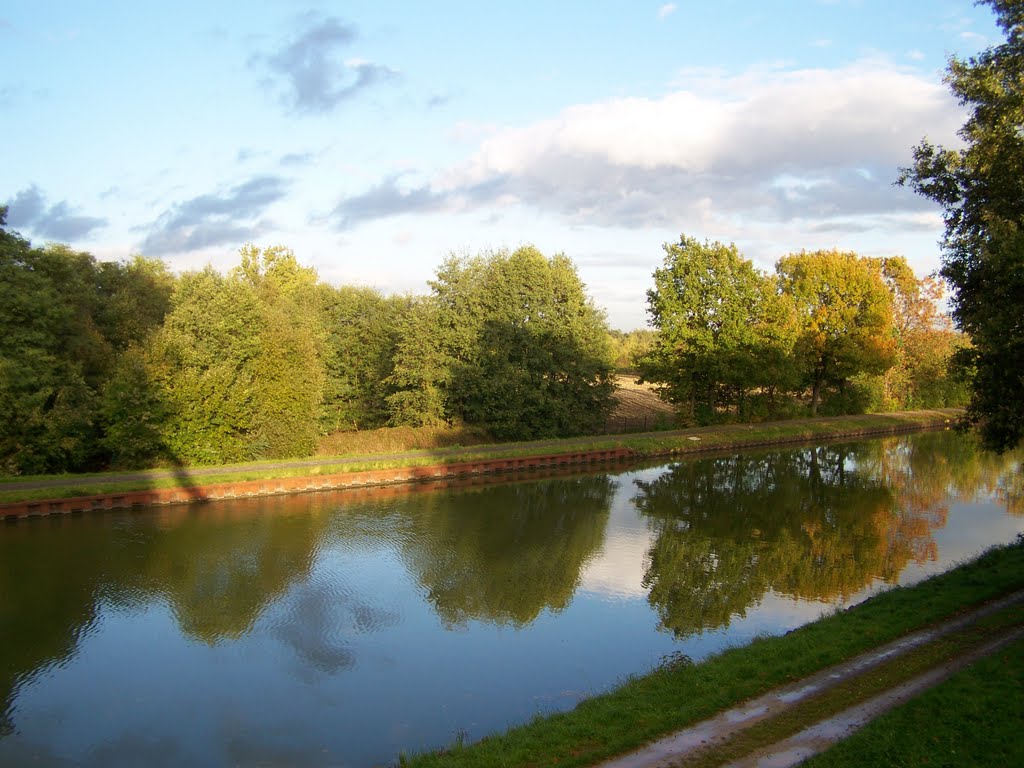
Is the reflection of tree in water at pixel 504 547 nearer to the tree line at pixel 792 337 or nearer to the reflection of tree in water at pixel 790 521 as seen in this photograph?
the reflection of tree in water at pixel 790 521

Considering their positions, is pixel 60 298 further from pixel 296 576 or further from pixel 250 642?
pixel 250 642

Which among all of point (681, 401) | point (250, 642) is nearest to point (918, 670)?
point (250, 642)

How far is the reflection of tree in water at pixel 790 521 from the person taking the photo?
17812 mm

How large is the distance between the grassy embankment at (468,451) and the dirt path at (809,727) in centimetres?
2245

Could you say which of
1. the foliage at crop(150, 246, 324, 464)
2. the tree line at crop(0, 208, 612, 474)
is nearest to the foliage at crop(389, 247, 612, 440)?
the tree line at crop(0, 208, 612, 474)

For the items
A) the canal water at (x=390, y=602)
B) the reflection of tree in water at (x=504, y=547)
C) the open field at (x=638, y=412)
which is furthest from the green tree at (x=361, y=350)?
the canal water at (x=390, y=602)

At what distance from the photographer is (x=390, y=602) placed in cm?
1680

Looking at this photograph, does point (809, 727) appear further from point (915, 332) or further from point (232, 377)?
point (915, 332)

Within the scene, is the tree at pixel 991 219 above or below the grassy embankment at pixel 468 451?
above

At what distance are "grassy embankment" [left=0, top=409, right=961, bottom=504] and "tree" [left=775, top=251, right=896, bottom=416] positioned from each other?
182 inches

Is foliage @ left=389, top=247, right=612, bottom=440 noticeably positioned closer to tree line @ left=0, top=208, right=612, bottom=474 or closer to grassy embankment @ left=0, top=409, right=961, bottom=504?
tree line @ left=0, top=208, right=612, bottom=474

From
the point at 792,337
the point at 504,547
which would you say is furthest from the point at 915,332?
the point at 504,547

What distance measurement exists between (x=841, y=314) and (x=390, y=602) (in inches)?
1755

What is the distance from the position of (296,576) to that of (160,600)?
9.99ft
